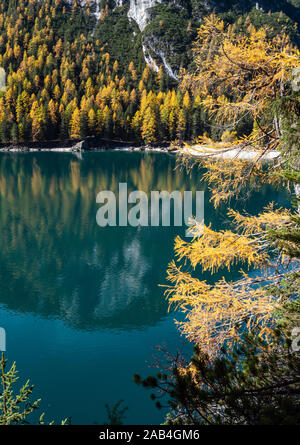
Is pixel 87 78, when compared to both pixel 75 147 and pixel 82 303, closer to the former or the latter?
pixel 75 147

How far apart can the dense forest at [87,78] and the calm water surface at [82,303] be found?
21237 millimetres

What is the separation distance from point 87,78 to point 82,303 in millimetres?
113191

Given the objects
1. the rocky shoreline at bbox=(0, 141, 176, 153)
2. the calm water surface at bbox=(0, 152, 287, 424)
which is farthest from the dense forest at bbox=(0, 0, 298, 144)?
the calm water surface at bbox=(0, 152, 287, 424)

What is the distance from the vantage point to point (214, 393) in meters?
3.31

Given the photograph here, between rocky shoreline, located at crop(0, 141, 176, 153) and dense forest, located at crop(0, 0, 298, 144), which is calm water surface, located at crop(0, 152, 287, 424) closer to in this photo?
dense forest, located at crop(0, 0, 298, 144)

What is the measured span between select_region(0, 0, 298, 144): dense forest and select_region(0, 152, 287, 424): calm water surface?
21237mm

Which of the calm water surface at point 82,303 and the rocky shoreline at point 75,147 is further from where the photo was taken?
the rocky shoreline at point 75,147

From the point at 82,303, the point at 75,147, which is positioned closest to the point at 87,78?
the point at 75,147

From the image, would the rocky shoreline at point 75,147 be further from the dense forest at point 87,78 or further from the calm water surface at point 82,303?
the calm water surface at point 82,303

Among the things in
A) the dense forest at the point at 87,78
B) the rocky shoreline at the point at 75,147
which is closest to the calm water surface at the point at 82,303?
the dense forest at the point at 87,78

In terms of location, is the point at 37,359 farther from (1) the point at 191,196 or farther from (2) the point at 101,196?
(1) the point at 191,196

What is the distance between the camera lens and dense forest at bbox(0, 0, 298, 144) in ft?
280

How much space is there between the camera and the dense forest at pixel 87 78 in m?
85.3
